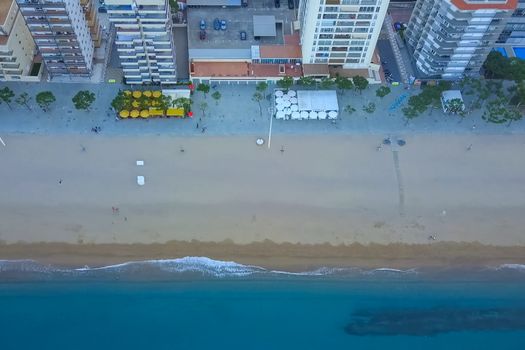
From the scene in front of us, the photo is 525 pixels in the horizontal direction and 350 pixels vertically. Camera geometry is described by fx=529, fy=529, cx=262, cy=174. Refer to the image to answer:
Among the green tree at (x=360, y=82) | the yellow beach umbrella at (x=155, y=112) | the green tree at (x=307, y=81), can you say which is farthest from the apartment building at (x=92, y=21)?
the green tree at (x=360, y=82)

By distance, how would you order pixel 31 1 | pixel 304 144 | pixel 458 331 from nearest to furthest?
pixel 458 331
pixel 31 1
pixel 304 144

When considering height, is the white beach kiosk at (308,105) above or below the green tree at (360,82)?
below

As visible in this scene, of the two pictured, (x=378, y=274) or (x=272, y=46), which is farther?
(x=272, y=46)

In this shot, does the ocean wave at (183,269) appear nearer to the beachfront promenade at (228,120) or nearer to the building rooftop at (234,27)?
the beachfront promenade at (228,120)

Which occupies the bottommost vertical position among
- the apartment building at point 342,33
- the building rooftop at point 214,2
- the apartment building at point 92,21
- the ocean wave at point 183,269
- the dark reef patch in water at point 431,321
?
the dark reef patch in water at point 431,321

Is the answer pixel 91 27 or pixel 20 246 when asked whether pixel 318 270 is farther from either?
pixel 91 27

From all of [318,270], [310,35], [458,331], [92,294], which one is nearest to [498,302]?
Result: [458,331]

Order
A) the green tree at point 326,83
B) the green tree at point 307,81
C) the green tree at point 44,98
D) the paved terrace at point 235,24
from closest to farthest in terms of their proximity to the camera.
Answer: the green tree at point 44,98, the green tree at point 326,83, the green tree at point 307,81, the paved terrace at point 235,24
